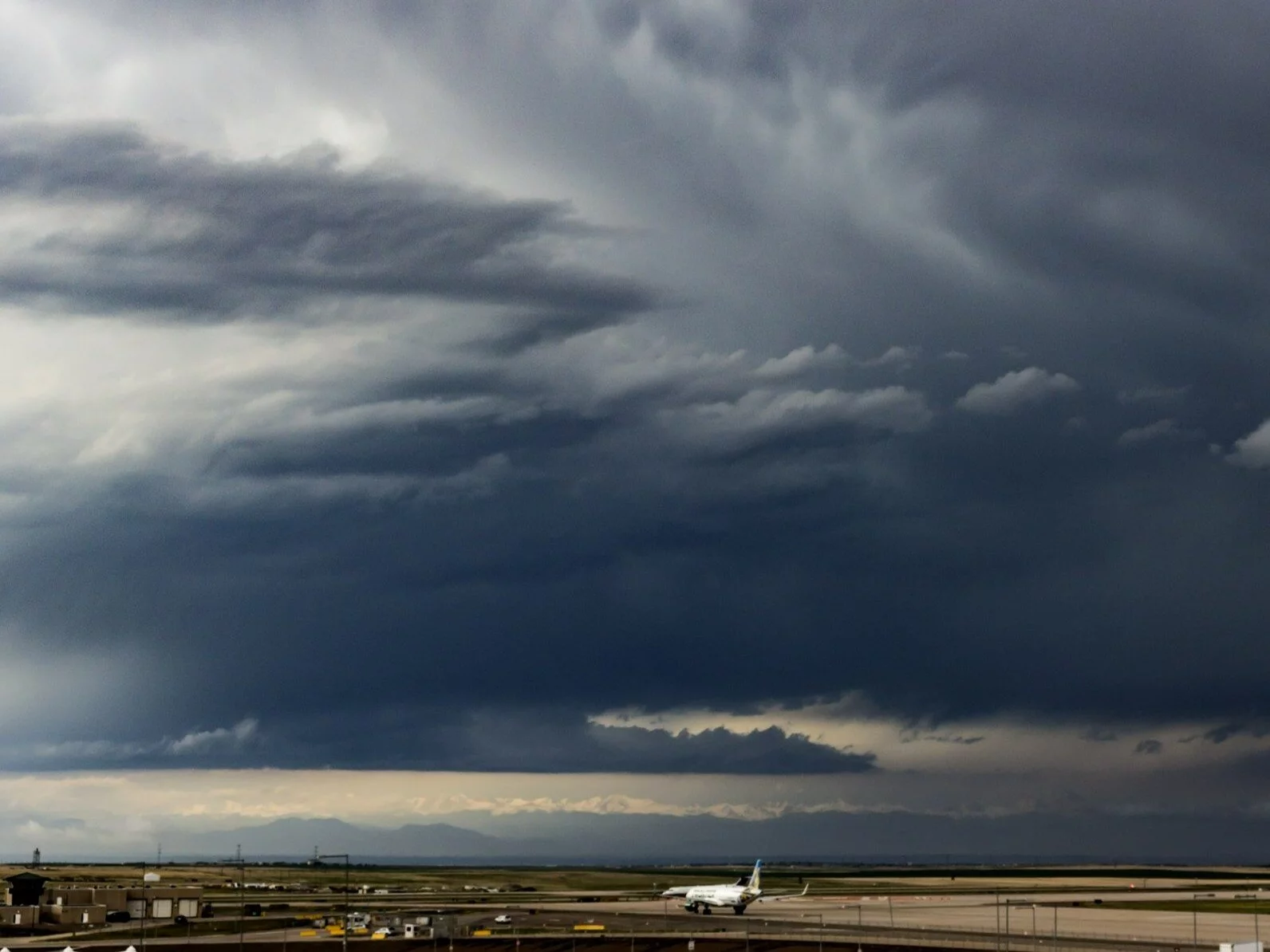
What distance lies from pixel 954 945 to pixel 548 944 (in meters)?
53.9

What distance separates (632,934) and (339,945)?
40844mm

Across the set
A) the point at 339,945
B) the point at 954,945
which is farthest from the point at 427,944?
the point at 954,945

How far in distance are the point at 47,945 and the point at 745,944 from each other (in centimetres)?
9751

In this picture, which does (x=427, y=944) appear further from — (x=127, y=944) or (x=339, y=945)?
(x=127, y=944)

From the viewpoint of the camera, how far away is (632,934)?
199 meters

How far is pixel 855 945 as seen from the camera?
7195 inches

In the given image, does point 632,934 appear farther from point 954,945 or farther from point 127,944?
point 127,944

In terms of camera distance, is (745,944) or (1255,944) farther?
(745,944)

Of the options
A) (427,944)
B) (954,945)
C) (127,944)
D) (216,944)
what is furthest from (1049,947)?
(127,944)

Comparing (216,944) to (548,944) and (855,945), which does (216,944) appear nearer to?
(548,944)

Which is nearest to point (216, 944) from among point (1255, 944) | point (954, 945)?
point (954, 945)

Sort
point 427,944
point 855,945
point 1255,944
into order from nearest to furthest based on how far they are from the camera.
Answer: point 1255,944
point 855,945
point 427,944

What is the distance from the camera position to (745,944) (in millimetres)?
187875

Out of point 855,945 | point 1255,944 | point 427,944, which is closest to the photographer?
point 1255,944
